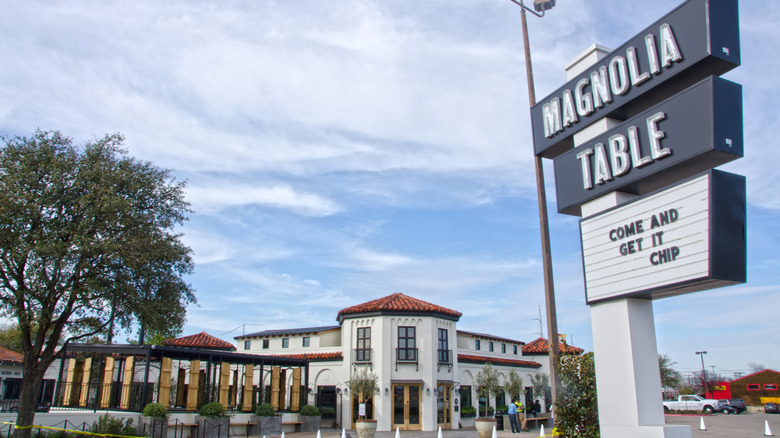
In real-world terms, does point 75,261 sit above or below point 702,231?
above

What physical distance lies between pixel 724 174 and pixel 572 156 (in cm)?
330

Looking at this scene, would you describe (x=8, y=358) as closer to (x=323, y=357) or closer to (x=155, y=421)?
(x=323, y=357)

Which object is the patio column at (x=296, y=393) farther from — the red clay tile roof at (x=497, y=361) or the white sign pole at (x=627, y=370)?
the white sign pole at (x=627, y=370)

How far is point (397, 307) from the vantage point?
113ft

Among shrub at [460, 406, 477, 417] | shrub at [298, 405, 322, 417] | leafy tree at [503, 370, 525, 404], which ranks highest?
leafy tree at [503, 370, 525, 404]

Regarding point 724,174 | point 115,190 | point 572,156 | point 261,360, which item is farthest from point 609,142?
point 261,360

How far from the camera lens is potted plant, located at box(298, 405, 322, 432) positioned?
31.0m

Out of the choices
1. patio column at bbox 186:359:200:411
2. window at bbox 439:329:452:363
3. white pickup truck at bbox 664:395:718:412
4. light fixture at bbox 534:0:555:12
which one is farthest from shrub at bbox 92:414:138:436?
white pickup truck at bbox 664:395:718:412

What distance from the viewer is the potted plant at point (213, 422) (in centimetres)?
2488

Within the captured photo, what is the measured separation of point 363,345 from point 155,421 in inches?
561

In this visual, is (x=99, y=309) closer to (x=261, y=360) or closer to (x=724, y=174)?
(x=261, y=360)

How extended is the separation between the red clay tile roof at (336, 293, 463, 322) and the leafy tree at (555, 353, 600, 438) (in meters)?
22.1

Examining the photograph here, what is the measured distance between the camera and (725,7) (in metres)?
9.21

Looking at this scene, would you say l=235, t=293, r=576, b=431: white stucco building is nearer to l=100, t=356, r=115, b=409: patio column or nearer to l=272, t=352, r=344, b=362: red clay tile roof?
l=272, t=352, r=344, b=362: red clay tile roof
